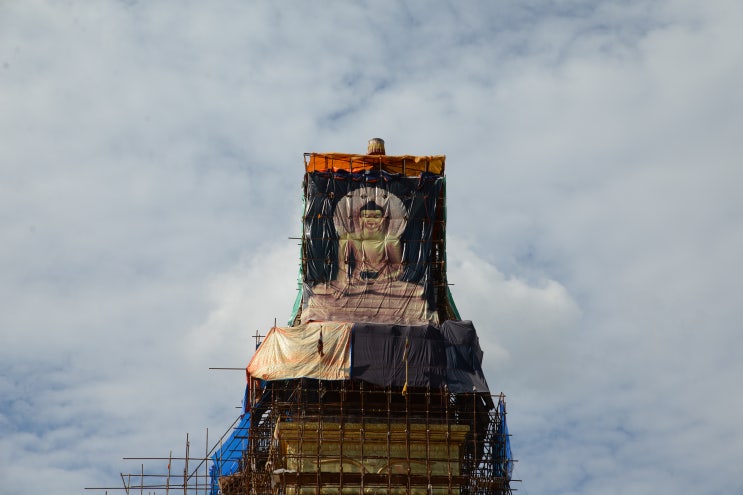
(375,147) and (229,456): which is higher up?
(375,147)

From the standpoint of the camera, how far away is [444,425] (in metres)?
54.9

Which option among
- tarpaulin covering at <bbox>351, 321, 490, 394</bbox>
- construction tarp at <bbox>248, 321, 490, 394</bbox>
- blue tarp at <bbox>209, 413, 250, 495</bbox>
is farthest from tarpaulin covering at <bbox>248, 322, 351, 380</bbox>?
blue tarp at <bbox>209, 413, 250, 495</bbox>

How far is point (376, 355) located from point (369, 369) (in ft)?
2.56

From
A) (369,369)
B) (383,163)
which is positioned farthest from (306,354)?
(383,163)

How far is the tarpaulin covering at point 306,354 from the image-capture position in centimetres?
5591

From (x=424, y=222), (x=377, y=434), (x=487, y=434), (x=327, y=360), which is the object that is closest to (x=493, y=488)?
(x=487, y=434)

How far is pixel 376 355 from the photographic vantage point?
56219 millimetres

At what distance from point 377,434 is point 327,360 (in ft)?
13.6

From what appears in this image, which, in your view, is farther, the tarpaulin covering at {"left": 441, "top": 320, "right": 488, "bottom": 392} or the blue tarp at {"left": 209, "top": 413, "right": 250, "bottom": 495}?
the blue tarp at {"left": 209, "top": 413, "right": 250, "bottom": 495}

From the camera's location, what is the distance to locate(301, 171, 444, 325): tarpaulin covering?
59688 mm

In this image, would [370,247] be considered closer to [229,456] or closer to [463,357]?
[463,357]

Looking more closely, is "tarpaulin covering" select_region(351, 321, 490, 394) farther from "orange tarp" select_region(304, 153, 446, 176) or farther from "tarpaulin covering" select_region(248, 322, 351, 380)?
"orange tarp" select_region(304, 153, 446, 176)

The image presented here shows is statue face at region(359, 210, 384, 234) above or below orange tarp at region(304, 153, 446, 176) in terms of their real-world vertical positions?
below

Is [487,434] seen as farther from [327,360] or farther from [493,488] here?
[327,360]
